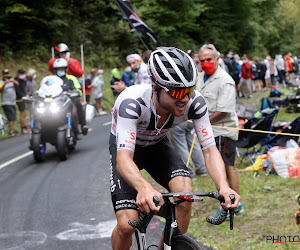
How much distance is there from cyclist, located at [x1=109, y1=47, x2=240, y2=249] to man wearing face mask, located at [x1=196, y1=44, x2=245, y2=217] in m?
2.14

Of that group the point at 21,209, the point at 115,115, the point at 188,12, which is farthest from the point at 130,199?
the point at 188,12

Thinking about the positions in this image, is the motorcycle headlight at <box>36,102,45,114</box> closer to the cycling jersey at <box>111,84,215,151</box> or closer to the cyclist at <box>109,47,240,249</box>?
the cyclist at <box>109,47,240,249</box>

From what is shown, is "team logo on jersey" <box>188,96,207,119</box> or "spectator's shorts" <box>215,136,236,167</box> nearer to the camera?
"team logo on jersey" <box>188,96,207,119</box>

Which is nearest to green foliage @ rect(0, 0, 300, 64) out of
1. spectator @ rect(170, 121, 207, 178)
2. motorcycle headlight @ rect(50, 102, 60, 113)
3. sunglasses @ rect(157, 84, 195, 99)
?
spectator @ rect(170, 121, 207, 178)

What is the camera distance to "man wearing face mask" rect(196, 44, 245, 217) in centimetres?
623

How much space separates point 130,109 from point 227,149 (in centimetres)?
289

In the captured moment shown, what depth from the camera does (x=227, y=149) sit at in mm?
6285

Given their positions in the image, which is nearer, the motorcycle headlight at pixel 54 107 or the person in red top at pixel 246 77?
the motorcycle headlight at pixel 54 107

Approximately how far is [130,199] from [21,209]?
12.6 feet

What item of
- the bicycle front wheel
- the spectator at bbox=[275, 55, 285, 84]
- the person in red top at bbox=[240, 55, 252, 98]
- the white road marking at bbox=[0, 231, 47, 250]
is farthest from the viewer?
the spectator at bbox=[275, 55, 285, 84]

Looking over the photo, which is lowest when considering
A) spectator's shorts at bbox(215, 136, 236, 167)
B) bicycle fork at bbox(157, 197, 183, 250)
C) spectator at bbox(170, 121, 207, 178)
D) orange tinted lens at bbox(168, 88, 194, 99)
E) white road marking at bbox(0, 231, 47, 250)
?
white road marking at bbox(0, 231, 47, 250)

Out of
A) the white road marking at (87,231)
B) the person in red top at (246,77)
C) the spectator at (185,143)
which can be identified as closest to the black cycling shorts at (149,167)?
the white road marking at (87,231)

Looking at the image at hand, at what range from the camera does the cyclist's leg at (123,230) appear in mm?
3688

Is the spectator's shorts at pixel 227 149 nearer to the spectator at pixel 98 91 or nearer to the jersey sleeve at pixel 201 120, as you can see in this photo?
the jersey sleeve at pixel 201 120
